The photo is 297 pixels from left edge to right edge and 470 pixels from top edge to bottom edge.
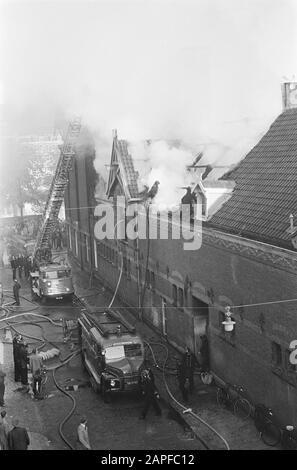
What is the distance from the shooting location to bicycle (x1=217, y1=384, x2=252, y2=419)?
1606 cm

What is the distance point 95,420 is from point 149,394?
1.58 meters

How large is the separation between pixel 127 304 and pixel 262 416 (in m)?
14.2

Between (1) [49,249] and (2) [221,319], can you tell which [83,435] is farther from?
(1) [49,249]

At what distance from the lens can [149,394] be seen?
1614 centimetres

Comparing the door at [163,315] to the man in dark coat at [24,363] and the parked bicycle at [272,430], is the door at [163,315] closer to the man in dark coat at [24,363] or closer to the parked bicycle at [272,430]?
the man in dark coat at [24,363]

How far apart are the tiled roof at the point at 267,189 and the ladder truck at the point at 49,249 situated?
489 inches

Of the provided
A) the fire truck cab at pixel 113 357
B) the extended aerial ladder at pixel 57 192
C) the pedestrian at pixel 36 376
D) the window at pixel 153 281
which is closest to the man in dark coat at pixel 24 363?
the pedestrian at pixel 36 376

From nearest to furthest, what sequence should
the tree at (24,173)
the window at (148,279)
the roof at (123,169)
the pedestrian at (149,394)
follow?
the pedestrian at (149,394) → the window at (148,279) → the roof at (123,169) → the tree at (24,173)

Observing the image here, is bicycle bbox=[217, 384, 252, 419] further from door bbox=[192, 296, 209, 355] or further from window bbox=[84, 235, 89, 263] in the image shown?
window bbox=[84, 235, 89, 263]

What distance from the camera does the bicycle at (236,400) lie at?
52.7 ft

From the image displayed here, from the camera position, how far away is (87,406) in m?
17.2

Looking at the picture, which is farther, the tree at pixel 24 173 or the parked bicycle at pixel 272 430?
the tree at pixel 24 173
